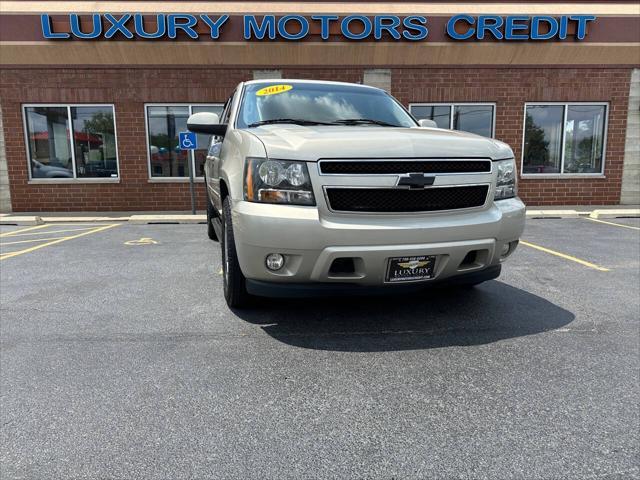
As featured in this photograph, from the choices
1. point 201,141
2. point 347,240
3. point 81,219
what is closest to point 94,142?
A: point 81,219

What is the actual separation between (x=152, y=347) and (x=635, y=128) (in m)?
14.1

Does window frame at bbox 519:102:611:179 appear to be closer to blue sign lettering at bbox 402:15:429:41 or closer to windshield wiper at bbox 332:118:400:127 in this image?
blue sign lettering at bbox 402:15:429:41

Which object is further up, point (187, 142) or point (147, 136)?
point (147, 136)

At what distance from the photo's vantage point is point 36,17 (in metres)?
11.1

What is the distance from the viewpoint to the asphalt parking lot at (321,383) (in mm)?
1940

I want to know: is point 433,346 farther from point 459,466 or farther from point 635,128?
point 635,128

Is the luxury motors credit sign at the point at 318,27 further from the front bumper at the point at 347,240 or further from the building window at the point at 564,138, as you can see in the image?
the front bumper at the point at 347,240

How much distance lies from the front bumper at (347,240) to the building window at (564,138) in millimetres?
10845

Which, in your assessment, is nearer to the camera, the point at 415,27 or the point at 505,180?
the point at 505,180

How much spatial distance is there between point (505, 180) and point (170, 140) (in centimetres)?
1054

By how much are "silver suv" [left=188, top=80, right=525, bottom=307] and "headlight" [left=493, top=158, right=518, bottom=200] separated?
0.04 feet

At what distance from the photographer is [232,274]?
3490 millimetres

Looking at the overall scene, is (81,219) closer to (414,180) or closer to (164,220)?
(164,220)

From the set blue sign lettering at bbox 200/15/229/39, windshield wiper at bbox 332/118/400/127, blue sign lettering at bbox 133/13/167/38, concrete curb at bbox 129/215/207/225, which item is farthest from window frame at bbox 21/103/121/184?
windshield wiper at bbox 332/118/400/127
